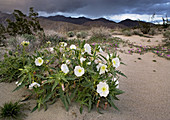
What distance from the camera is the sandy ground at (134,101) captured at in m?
1.58

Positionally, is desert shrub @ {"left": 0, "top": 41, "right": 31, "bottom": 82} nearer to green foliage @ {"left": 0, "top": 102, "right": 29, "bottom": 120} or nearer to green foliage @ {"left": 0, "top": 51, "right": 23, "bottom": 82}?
green foliage @ {"left": 0, "top": 51, "right": 23, "bottom": 82}

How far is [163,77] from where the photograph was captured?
3.16 meters

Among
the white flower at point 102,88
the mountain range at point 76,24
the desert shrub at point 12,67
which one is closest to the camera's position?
the white flower at point 102,88

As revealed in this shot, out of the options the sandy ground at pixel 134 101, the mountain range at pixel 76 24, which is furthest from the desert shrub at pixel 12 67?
the mountain range at pixel 76 24

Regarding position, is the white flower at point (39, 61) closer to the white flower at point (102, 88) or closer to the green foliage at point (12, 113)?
the green foliage at point (12, 113)

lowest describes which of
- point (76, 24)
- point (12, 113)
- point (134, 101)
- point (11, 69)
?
point (134, 101)

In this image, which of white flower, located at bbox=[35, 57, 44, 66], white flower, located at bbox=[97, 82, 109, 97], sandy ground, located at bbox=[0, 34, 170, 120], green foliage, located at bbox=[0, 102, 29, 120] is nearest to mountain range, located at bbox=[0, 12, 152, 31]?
sandy ground, located at bbox=[0, 34, 170, 120]

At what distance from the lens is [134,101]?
6.89ft

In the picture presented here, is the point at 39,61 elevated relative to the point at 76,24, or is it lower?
lower

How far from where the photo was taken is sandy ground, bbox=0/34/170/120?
1581 millimetres

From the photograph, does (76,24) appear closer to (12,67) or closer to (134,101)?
(12,67)

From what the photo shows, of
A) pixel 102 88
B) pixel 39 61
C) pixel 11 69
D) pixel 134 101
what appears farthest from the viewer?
pixel 11 69

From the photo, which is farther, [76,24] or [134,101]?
[76,24]

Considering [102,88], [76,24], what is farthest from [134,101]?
[76,24]
